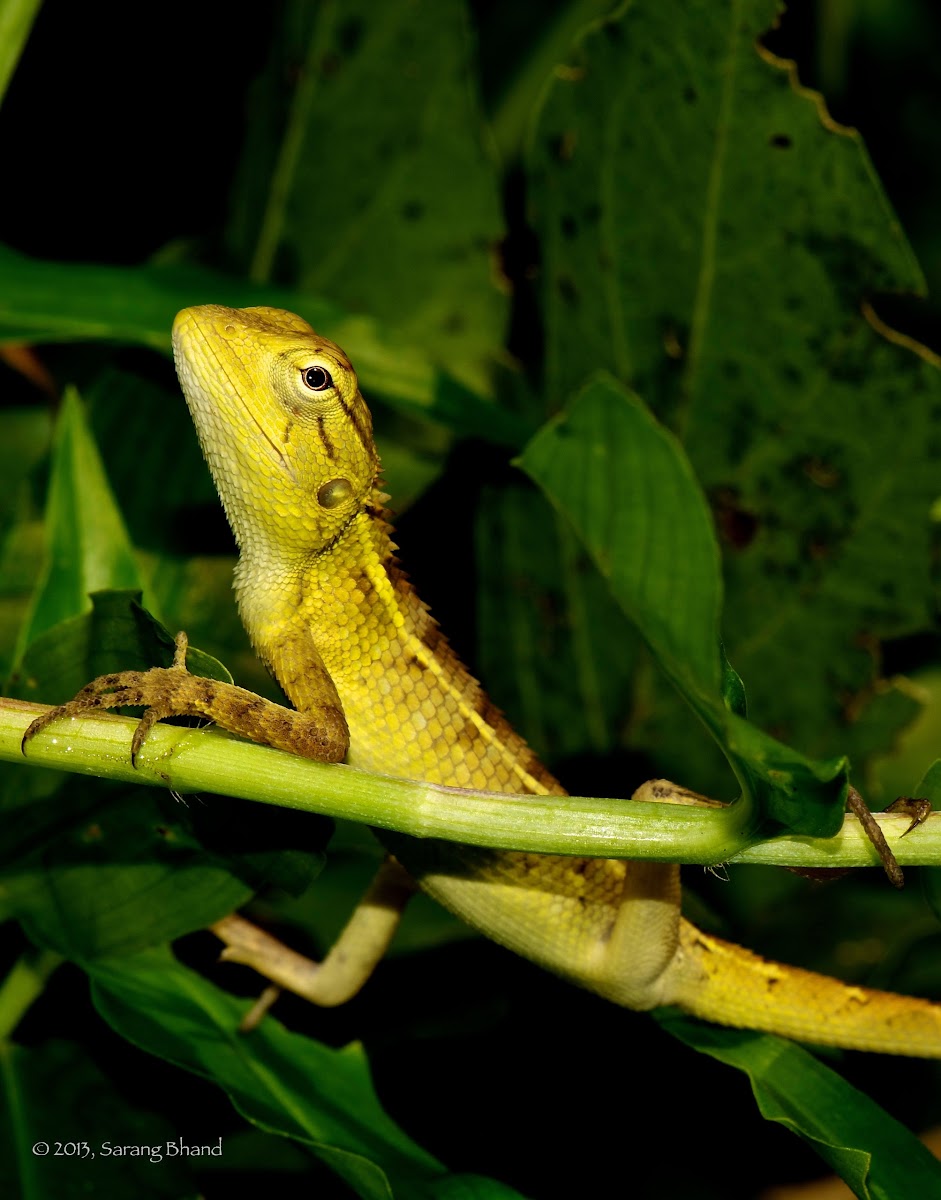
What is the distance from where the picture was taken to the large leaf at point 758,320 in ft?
9.16

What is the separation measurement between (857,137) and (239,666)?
206 centimetres

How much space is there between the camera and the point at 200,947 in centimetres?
303

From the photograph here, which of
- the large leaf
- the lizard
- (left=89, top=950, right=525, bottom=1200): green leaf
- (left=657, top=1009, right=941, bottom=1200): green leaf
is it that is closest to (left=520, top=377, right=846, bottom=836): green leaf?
(left=657, top=1009, right=941, bottom=1200): green leaf

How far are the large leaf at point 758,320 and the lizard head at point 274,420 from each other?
93 cm

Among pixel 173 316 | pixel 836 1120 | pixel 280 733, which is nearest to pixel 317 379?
pixel 173 316

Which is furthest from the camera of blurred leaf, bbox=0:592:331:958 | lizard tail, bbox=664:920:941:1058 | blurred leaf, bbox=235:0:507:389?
blurred leaf, bbox=235:0:507:389

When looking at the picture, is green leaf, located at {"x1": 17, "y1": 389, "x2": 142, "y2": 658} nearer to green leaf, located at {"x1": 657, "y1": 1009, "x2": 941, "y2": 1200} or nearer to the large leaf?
the large leaf

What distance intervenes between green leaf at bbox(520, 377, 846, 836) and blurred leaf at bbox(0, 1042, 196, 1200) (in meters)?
1.42

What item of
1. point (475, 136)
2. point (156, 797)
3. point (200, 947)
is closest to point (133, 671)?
point (156, 797)

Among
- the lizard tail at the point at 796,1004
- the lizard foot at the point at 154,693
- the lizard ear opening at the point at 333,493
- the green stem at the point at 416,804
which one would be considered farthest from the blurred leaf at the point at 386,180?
the green stem at the point at 416,804

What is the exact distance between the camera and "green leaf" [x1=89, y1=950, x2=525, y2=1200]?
78.6 inches

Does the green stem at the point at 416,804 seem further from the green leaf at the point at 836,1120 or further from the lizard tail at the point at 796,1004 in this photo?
the lizard tail at the point at 796,1004

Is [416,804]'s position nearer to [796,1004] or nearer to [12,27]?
[796,1004]

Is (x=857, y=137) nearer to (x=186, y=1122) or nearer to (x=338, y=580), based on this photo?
(x=338, y=580)
